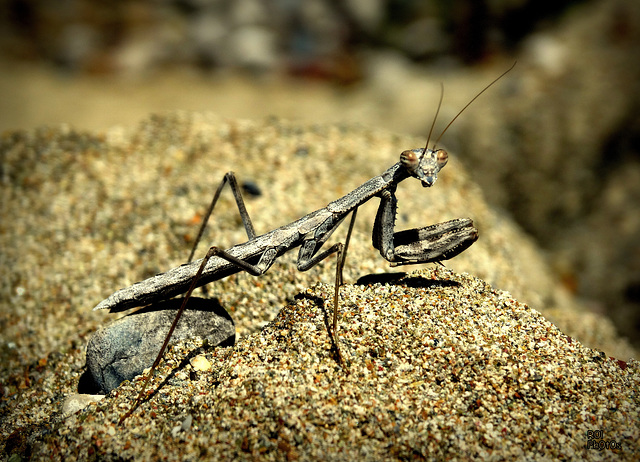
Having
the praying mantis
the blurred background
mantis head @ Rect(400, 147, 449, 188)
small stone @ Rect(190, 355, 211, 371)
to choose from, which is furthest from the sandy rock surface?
the blurred background

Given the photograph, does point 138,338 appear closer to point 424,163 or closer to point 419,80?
point 424,163

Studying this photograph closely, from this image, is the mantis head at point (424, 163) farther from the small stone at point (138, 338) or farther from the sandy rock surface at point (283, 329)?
the small stone at point (138, 338)

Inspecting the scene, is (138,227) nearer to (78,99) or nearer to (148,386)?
(148,386)

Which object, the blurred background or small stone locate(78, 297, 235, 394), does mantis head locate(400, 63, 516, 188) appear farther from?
the blurred background

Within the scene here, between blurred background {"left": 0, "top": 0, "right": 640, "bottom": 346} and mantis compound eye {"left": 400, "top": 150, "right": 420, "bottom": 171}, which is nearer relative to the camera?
mantis compound eye {"left": 400, "top": 150, "right": 420, "bottom": 171}

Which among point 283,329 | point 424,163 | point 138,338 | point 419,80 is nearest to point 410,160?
Answer: point 424,163

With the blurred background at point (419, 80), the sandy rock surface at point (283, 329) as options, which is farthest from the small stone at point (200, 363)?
the blurred background at point (419, 80)

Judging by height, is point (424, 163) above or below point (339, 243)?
above
